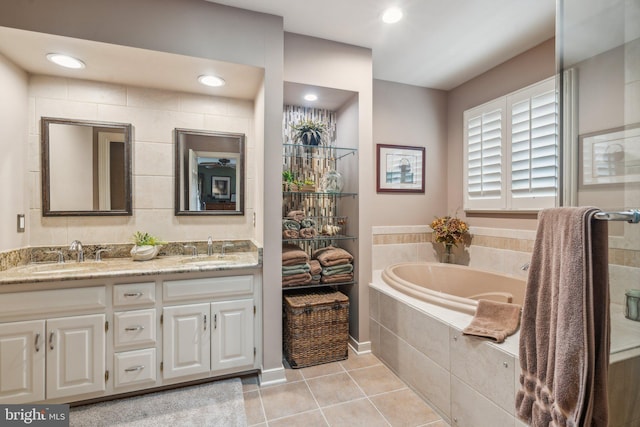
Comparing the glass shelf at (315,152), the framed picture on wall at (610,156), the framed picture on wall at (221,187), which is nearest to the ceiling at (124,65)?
the glass shelf at (315,152)

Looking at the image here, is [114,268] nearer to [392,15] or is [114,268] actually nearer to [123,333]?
[123,333]

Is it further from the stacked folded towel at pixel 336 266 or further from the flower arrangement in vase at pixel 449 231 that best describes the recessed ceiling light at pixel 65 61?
the flower arrangement in vase at pixel 449 231

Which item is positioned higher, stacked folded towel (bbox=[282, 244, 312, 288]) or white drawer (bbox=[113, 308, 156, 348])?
stacked folded towel (bbox=[282, 244, 312, 288])

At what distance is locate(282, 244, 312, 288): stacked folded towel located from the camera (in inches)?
90.9

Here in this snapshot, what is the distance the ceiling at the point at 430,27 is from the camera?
6.42 ft

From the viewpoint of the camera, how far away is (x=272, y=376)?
2086 millimetres

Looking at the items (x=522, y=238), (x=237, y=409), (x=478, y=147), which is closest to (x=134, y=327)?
(x=237, y=409)

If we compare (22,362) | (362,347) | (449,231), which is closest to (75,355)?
(22,362)

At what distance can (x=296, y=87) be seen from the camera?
2375 mm

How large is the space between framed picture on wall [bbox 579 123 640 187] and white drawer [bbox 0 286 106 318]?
2.50 m

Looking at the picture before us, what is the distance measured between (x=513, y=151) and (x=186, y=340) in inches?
121

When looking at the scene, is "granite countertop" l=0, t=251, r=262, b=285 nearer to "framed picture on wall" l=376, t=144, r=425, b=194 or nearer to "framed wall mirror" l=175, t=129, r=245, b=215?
"framed wall mirror" l=175, t=129, r=245, b=215

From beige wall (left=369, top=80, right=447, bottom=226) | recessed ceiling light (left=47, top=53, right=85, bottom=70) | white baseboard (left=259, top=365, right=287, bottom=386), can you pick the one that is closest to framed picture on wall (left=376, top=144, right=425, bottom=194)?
beige wall (left=369, top=80, right=447, bottom=226)

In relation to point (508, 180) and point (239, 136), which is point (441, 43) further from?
point (239, 136)
